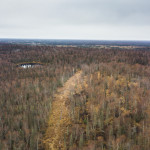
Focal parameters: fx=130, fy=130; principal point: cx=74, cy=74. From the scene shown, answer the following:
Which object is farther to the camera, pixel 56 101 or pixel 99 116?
pixel 56 101

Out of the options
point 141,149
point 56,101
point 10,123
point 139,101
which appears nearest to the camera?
point 141,149

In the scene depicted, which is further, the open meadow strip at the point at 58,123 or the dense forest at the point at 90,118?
the open meadow strip at the point at 58,123

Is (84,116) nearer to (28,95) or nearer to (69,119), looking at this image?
(69,119)

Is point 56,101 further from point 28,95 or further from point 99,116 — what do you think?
point 99,116

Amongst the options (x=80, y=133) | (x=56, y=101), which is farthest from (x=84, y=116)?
(x=56, y=101)

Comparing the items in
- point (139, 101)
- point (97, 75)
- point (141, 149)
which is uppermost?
point (97, 75)

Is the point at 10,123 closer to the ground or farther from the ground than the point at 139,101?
closer to the ground

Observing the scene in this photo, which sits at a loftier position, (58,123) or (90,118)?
(90,118)

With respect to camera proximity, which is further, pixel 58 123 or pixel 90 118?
pixel 90 118

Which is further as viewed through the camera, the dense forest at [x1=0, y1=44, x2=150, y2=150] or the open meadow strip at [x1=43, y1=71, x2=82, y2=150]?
the open meadow strip at [x1=43, y1=71, x2=82, y2=150]

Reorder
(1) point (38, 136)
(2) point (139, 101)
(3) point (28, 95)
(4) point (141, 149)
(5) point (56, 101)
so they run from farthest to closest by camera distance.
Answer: (3) point (28, 95)
(5) point (56, 101)
(2) point (139, 101)
(1) point (38, 136)
(4) point (141, 149)
